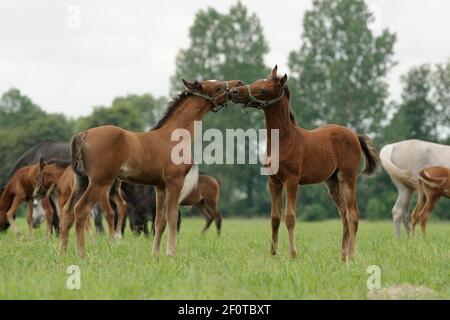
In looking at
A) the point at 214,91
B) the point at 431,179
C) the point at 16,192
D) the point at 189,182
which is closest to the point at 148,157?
the point at 214,91

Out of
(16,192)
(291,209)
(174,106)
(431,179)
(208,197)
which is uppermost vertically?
(174,106)

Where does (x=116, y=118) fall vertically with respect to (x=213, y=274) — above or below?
above

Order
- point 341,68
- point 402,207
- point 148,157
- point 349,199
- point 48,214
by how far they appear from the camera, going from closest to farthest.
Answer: point 148,157 < point 349,199 < point 48,214 < point 402,207 < point 341,68

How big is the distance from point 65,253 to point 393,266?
437cm

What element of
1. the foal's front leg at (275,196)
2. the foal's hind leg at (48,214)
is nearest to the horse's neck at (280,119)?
the foal's front leg at (275,196)

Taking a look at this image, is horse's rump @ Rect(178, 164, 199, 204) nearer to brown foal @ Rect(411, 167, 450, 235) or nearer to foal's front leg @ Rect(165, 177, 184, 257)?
brown foal @ Rect(411, 167, 450, 235)

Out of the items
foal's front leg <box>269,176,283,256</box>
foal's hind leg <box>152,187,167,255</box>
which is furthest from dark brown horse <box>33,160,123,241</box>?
foal's front leg <box>269,176,283,256</box>

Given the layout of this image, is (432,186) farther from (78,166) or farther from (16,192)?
(16,192)

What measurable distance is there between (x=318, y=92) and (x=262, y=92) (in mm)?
41998

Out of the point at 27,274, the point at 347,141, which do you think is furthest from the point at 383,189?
the point at 27,274

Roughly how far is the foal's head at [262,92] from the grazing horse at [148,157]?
0.61 m

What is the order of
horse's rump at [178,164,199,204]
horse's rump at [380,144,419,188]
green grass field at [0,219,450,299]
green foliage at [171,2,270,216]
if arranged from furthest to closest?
green foliage at [171,2,270,216], horse's rump at [178,164,199,204], horse's rump at [380,144,419,188], green grass field at [0,219,450,299]

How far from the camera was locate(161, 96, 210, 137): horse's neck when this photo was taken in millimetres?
9883

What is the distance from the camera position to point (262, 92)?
9.32 m
